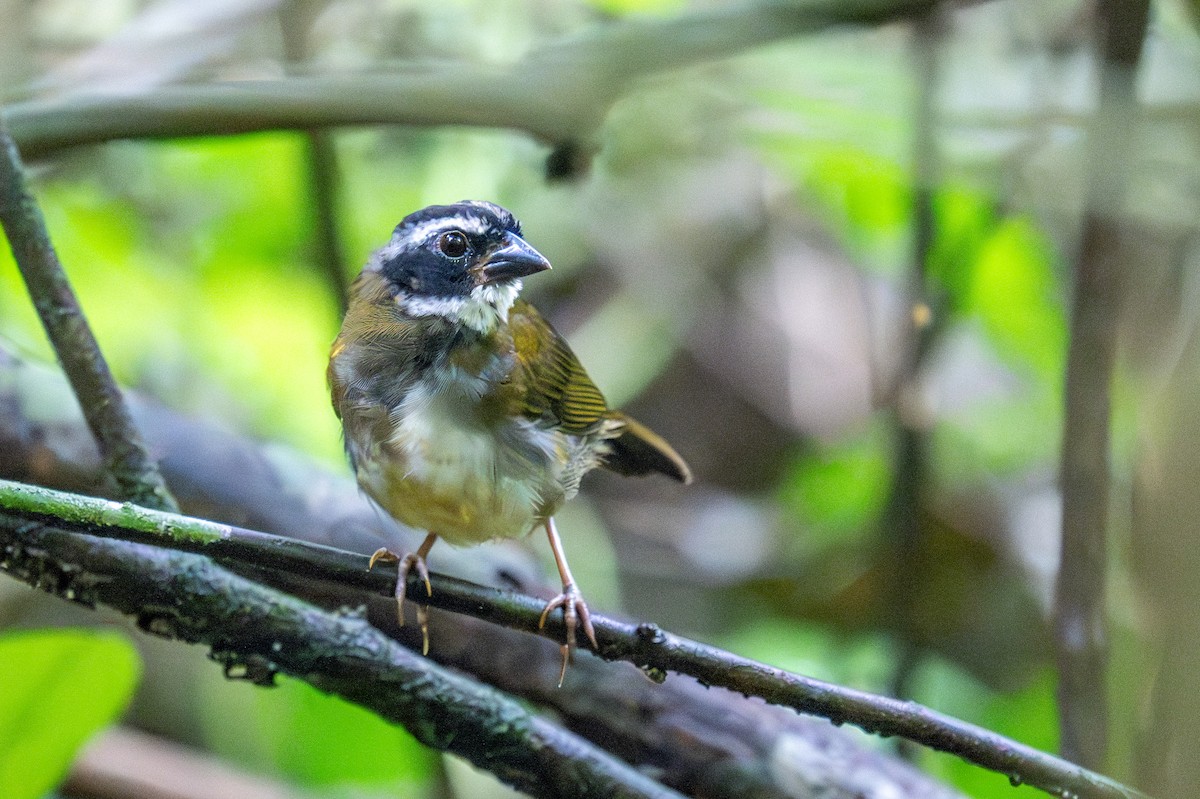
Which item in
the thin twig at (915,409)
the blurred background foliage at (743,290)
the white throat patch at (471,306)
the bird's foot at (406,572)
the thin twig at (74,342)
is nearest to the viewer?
the bird's foot at (406,572)

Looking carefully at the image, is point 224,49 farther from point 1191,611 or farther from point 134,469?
point 1191,611

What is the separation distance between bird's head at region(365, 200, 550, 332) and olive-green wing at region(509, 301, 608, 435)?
100mm

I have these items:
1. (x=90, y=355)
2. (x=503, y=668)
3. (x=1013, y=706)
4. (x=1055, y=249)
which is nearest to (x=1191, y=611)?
(x=503, y=668)

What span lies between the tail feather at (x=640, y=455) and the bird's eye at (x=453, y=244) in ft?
2.04

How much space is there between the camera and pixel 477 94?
3.00 m

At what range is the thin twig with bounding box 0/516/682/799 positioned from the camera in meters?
2.24

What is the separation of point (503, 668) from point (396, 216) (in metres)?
2.38

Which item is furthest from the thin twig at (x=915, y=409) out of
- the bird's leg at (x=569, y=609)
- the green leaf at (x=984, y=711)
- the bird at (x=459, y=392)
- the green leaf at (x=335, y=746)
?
the green leaf at (x=335, y=746)

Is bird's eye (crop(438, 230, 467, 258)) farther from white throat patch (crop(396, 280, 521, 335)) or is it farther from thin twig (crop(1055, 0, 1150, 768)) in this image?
thin twig (crop(1055, 0, 1150, 768))

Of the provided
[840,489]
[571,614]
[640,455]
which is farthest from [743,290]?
[571,614]

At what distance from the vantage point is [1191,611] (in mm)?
1409

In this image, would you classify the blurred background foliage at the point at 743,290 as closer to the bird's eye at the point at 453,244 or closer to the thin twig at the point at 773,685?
the bird's eye at the point at 453,244

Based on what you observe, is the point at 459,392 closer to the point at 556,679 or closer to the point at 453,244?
the point at 453,244

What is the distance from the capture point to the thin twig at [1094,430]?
2793 mm
